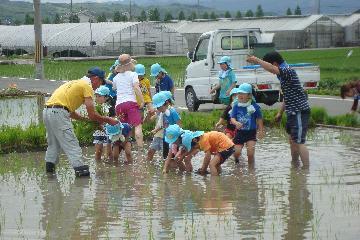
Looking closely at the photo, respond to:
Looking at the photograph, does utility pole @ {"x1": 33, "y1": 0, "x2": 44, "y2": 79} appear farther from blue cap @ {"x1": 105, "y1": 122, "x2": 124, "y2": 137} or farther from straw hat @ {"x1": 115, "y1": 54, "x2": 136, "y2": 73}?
blue cap @ {"x1": 105, "y1": 122, "x2": 124, "y2": 137}

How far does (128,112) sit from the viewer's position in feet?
44.0

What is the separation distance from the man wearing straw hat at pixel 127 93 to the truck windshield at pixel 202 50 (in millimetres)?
8749

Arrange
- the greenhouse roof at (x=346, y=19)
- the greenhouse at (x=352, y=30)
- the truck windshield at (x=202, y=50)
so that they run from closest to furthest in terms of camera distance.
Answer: the truck windshield at (x=202, y=50) < the greenhouse at (x=352, y=30) < the greenhouse roof at (x=346, y=19)

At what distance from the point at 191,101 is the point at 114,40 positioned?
42901 mm

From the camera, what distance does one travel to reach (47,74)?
40719mm

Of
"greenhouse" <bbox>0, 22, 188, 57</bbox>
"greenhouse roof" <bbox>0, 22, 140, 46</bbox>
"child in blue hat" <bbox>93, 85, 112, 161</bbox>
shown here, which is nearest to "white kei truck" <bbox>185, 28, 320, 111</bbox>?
"child in blue hat" <bbox>93, 85, 112, 161</bbox>

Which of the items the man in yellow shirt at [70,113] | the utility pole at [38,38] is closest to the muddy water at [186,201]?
the man in yellow shirt at [70,113]

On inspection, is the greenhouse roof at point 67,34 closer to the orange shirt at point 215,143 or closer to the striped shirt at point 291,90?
the striped shirt at point 291,90

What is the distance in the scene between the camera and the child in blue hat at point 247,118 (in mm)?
12305

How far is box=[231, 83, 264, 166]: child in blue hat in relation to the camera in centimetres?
1230

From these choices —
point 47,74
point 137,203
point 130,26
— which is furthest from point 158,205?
point 130,26

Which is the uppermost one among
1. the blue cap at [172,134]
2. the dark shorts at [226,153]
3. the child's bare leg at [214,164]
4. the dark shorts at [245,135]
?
the blue cap at [172,134]

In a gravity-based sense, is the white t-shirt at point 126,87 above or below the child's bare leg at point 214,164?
above

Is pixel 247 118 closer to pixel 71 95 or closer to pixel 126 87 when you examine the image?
pixel 126 87
